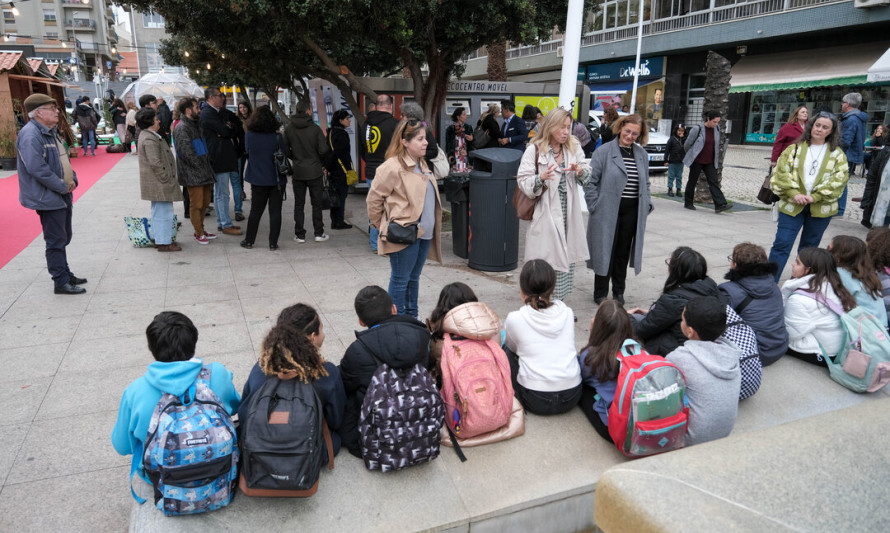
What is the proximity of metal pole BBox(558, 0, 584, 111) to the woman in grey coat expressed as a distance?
128 cm

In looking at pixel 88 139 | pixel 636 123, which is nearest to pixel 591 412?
pixel 636 123

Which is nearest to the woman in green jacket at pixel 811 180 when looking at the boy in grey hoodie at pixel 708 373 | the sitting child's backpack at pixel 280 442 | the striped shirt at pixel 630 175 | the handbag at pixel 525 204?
the striped shirt at pixel 630 175

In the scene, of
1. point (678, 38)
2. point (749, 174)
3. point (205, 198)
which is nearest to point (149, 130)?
point (205, 198)

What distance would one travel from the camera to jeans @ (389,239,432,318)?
4.55m

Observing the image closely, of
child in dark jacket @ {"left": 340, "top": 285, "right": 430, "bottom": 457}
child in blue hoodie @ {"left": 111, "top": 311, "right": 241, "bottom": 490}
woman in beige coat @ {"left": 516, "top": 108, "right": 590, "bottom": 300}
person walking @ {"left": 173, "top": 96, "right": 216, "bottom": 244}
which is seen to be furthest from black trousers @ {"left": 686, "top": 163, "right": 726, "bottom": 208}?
child in blue hoodie @ {"left": 111, "top": 311, "right": 241, "bottom": 490}

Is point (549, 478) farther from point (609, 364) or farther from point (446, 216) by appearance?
point (446, 216)

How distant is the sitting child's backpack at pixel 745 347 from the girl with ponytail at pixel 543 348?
0.97 meters

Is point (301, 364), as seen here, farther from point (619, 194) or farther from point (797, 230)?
point (797, 230)

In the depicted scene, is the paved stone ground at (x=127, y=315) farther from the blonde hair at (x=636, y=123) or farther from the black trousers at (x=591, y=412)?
the blonde hair at (x=636, y=123)

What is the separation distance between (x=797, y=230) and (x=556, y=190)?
2847 millimetres

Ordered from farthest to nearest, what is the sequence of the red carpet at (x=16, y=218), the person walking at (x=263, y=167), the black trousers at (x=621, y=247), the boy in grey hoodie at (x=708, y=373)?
1. the red carpet at (x=16, y=218)
2. the person walking at (x=263, y=167)
3. the black trousers at (x=621, y=247)
4. the boy in grey hoodie at (x=708, y=373)

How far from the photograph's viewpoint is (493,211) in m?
6.61

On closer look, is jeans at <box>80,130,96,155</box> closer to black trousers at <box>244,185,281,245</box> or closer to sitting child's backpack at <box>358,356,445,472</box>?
black trousers at <box>244,185,281,245</box>

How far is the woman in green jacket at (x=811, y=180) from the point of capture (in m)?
5.54
